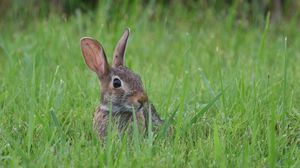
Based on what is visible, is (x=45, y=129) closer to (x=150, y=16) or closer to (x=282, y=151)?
(x=282, y=151)

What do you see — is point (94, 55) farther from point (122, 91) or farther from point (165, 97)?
point (165, 97)

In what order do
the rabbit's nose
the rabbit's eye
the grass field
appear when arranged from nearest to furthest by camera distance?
1. the grass field
2. the rabbit's nose
3. the rabbit's eye

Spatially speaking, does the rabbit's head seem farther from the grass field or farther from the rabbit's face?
the grass field

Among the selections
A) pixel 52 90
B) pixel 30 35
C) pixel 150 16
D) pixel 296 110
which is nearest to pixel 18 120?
pixel 52 90

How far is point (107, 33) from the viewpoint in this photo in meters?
7.46

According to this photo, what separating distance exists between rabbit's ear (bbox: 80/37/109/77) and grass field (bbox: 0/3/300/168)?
27cm

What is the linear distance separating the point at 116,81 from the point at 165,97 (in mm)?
771

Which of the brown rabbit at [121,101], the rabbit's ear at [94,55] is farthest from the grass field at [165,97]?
the rabbit's ear at [94,55]

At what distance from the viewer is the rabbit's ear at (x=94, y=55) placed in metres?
4.67

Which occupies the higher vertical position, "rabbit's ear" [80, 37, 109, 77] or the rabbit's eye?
"rabbit's ear" [80, 37, 109, 77]

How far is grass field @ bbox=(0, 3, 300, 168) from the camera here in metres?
3.91

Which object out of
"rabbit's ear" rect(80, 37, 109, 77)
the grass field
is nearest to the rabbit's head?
"rabbit's ear" rect(80, 37, 109, 77)

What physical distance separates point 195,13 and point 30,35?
191 centimetres

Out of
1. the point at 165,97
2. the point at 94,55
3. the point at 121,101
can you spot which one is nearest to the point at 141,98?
the point at 121,101
